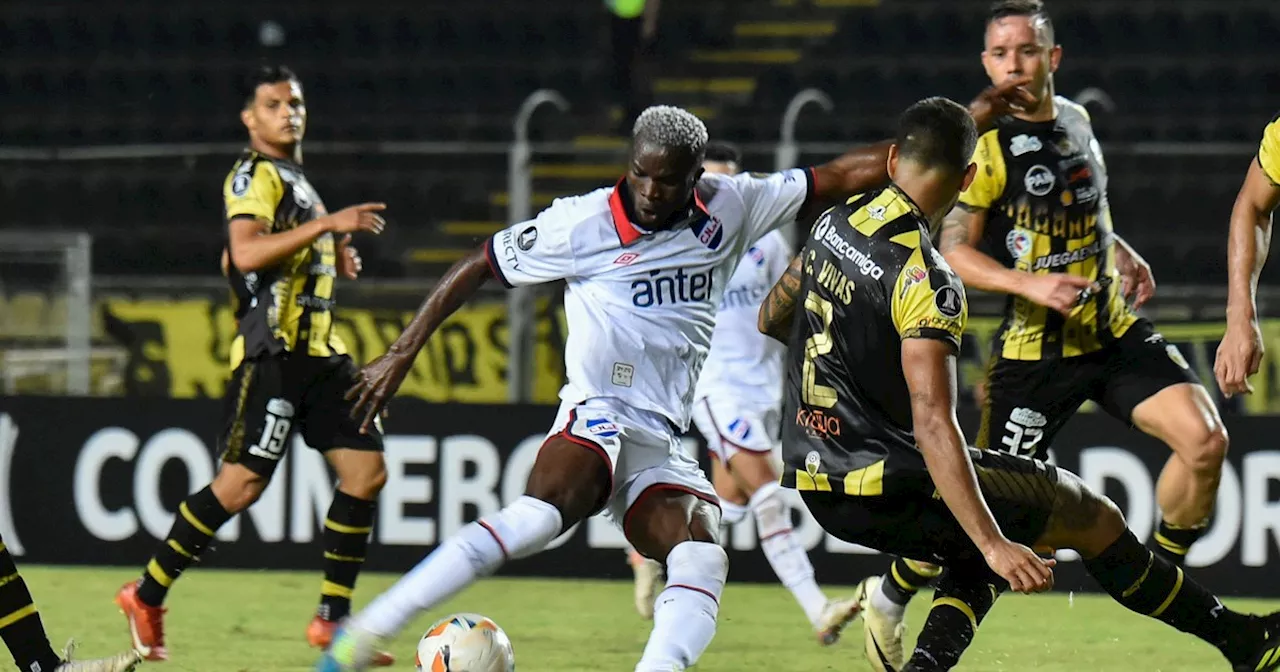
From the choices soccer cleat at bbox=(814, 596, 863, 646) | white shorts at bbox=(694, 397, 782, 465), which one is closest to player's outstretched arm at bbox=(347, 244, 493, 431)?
soccer cleat at bbox=(814, 596, 863, 646)

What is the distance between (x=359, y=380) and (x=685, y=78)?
37.3 feet

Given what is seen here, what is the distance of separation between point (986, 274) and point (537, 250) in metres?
1.57

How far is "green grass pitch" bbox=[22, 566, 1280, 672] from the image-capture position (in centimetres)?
641

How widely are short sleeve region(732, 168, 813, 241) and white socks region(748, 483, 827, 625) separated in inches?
81.1

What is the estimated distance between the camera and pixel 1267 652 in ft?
17.1

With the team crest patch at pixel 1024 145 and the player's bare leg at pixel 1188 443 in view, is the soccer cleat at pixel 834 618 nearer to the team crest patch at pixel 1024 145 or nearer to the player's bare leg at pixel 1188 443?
the player's bare leg at pixel 1188 443

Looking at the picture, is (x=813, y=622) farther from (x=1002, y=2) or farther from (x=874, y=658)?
(x=1002, y=2)

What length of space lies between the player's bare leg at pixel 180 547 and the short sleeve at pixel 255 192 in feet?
3.23

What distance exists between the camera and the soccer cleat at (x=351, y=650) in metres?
4.61

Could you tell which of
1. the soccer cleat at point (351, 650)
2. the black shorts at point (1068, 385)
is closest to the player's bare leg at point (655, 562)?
the black shorts at point (1068, 385)

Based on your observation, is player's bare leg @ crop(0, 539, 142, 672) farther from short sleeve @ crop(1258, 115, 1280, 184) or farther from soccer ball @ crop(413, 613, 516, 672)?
short sleeve @ crop(1258, 115, 1280, 184)

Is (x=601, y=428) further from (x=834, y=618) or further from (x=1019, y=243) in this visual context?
(x=834, y=618)

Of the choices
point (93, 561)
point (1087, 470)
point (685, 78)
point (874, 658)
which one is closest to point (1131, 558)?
point (874, 658)

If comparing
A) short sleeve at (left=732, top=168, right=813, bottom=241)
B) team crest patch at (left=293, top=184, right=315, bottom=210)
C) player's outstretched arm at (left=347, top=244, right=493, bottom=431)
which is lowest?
player's outstretched arm at (left=347, top=244, right=493, bottom=431)
